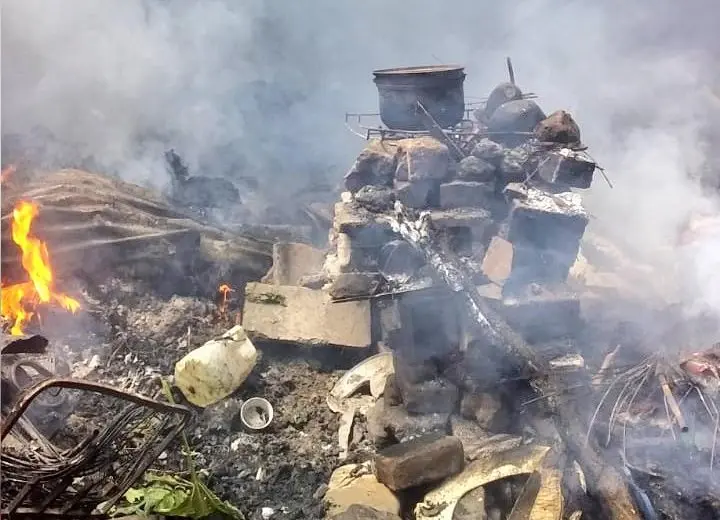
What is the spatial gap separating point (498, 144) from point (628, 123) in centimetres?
147

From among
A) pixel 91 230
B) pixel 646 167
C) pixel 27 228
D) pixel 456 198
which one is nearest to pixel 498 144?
pixel 456 198

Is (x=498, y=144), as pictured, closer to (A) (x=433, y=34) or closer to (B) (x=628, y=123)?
(A) (x=433, y=34)

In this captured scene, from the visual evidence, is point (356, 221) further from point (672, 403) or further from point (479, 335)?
point (672, 403)

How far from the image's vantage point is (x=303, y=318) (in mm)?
3336

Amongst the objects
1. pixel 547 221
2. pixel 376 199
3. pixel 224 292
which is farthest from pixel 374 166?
pixel 224 292

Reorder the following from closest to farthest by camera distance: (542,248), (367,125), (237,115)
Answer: (542,248) → (367,125) → (237,115)

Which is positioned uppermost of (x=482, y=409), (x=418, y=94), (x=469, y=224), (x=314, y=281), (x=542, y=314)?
(x=418, y=94)

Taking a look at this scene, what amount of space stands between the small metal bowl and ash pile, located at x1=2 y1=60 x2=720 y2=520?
0.01m

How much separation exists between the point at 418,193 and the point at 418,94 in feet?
1.90

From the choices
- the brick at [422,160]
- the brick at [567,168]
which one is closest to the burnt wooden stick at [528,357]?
the brick at [422,160]

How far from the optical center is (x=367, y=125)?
384 cm

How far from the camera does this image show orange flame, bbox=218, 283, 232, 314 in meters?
3.46

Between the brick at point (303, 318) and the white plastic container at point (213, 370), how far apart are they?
0.73 ft

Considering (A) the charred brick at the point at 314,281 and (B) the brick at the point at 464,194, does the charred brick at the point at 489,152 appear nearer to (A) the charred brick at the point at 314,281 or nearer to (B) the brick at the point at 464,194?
Answer: (B) the brick at the point at 464,194
